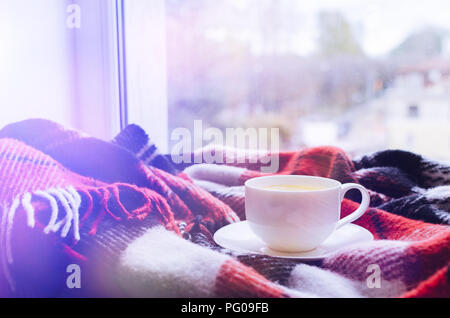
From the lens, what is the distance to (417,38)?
89 cm

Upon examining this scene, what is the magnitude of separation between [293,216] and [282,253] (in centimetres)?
5

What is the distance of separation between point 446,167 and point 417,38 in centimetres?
38

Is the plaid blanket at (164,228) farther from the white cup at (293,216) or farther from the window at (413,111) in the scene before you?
the window at (413,111)

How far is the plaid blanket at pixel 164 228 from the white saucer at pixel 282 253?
11 millimetres

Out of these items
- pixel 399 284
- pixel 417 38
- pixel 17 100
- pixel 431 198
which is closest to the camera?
pixel 399 284

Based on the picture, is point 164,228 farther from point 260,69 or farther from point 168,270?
point 260,69

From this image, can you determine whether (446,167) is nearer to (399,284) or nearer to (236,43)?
(399,284)

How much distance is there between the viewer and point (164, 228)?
18.9 inches

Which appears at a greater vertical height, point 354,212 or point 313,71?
point 313,71

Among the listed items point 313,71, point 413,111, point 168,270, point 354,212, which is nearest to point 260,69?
point 313,71

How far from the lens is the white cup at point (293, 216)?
1.39 feet

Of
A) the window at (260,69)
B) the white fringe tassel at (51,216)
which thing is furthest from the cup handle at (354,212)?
the window at (260,69)

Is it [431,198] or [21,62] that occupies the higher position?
[21,62]

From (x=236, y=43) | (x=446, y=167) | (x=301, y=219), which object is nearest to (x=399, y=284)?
(x=301, y=219)
